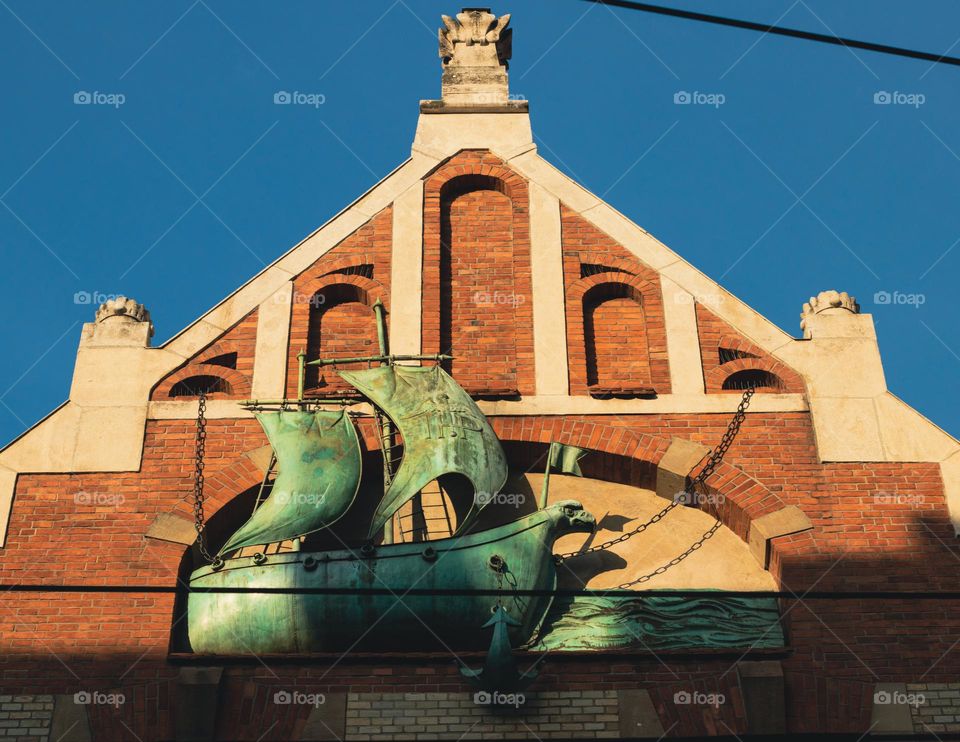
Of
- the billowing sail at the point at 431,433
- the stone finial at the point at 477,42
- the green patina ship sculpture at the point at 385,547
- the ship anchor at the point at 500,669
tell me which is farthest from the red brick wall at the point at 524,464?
the stone finial at the point at 477,42

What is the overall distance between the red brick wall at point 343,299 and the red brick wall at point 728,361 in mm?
3414

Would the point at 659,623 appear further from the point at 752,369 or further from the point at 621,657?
the point at 752,369

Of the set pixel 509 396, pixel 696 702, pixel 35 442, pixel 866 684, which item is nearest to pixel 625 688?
pixel 696 702

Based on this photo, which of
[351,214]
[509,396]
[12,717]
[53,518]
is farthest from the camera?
[351,214]

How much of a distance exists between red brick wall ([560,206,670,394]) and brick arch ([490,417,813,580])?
0.53 metres

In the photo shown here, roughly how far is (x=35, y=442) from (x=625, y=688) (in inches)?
250

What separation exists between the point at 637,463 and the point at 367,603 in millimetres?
3251

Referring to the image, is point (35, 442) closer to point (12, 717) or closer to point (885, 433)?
point (12, 717)

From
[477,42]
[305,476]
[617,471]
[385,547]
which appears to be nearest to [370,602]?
[385,547]

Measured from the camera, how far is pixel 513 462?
600 inches

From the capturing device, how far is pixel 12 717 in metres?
12.8

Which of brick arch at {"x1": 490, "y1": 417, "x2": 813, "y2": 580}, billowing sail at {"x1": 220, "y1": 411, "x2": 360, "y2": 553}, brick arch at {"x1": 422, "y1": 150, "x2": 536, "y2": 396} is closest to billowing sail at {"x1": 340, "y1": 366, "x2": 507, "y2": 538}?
billowing sail at {"x1": 220, "y1": 411, "x2": 360, "y2": 553}

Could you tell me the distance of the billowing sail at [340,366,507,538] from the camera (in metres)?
14.1

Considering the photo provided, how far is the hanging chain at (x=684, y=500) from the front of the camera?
1462 cm
